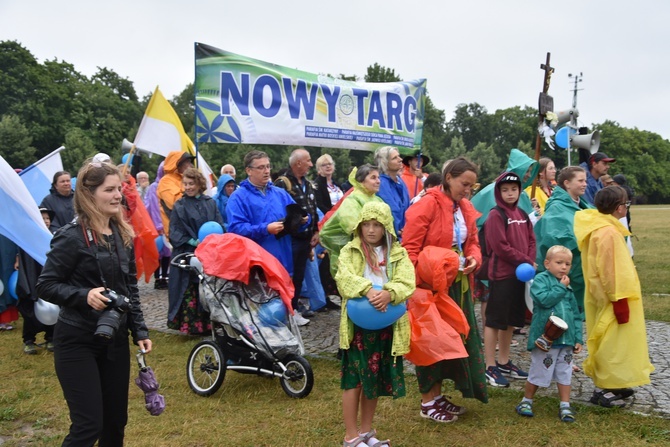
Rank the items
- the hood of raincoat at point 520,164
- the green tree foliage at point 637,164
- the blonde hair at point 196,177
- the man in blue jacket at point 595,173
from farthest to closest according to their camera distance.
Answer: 1. the green tree foliage at point 637,164
2. the man in blue jacket at point 595,173
3. the blonde hair at point 196,177
4. the hood of raincoat at point 520,164

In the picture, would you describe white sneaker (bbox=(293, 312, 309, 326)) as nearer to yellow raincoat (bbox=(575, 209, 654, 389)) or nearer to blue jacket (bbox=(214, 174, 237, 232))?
blue jacket (bbox=(214, 174, 237, 232))

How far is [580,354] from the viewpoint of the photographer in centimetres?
605

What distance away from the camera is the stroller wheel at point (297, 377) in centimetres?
483

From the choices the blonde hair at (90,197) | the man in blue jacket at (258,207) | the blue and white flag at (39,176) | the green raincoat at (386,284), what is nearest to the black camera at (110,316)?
the blonde hair at (90,197)

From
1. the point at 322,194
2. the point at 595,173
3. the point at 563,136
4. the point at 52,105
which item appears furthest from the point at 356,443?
the point at 52,105

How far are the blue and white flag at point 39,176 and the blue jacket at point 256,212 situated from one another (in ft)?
11.2

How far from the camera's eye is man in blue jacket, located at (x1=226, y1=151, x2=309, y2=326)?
20.2ft

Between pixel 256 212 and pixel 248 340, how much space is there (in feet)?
5.57

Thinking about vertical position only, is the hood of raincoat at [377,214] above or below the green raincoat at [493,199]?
below

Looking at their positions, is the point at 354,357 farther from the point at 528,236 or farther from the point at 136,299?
the point at 528,236

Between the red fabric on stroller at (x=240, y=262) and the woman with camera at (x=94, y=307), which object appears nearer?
the woman with camera at (x=94, y=307)

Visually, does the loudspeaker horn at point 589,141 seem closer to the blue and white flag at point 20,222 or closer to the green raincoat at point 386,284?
the green raincoat at point 386,284

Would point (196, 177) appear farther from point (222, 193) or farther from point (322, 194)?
point (222, 193)

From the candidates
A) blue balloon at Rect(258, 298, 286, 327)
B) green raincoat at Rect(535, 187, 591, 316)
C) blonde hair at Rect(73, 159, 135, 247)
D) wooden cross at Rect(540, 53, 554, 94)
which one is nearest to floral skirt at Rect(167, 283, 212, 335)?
blue balloon at Rect(258, 298, 286, 327)
